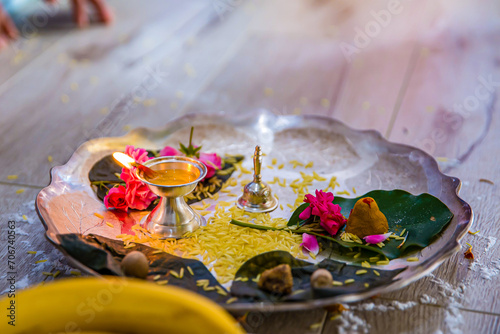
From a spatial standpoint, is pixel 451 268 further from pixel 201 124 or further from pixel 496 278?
pixel 201 124

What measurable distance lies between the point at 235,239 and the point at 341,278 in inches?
7.3

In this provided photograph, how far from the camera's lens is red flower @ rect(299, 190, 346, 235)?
33.6 inches

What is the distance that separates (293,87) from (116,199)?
857mm

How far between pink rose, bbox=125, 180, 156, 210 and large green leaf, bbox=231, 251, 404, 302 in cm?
25

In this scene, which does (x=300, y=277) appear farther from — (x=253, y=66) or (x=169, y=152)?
(x=253, y=66)

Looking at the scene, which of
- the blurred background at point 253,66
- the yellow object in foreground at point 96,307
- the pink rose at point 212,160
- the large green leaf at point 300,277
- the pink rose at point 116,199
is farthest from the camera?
the blurred background at point 253,66

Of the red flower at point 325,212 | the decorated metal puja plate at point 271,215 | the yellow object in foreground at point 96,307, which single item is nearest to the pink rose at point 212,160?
the decorated metal puja plate at point 271,215

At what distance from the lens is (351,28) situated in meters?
2.10

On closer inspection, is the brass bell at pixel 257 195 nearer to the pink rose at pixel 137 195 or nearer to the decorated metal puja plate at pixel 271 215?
the decorated metal puja plate at pixel 271 215

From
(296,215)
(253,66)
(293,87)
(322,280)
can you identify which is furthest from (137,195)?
(253,66)

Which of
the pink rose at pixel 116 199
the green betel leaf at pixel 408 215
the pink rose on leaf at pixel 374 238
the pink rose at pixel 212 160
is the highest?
the green betel leaf at pixel 408 215

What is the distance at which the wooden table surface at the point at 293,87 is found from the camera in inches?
32.3

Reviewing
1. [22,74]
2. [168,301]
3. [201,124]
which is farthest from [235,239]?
[22,74]

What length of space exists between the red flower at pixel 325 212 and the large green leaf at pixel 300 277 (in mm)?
68
